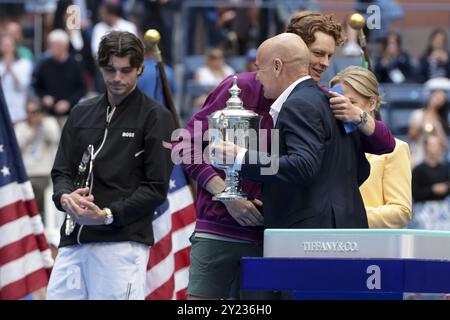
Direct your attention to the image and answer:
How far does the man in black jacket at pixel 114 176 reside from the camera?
734 cm

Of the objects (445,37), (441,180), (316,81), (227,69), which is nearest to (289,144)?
(316,81)

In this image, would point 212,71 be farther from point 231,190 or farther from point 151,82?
point 231,190

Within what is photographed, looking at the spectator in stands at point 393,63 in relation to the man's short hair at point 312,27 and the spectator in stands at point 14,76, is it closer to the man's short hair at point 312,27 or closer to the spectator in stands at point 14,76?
the spectator in stands at point 14,76

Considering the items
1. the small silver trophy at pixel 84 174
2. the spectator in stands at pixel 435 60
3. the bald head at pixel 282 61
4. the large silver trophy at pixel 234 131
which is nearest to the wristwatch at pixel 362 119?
the bald head at pixel 282 61

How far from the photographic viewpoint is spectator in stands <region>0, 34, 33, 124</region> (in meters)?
16.0

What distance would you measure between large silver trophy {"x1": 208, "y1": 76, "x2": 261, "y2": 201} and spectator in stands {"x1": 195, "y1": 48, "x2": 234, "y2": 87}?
9.57 metres

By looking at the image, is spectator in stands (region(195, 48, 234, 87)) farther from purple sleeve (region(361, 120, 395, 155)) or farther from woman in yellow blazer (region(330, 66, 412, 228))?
purple sleeve (region(361, 120, 395, 155))

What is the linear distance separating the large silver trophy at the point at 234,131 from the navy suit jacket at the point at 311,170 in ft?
0.42

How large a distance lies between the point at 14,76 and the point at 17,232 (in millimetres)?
8009

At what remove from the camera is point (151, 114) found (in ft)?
24.6

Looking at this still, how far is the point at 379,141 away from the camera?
634 centimetres

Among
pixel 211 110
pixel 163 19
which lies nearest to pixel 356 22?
pixel 211 110

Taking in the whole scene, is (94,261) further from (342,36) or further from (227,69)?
(227,69)

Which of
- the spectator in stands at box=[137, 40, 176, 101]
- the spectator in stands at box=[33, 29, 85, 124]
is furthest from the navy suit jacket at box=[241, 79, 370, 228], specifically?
the spectator in stands at box=[33, 29, 85, 124]
